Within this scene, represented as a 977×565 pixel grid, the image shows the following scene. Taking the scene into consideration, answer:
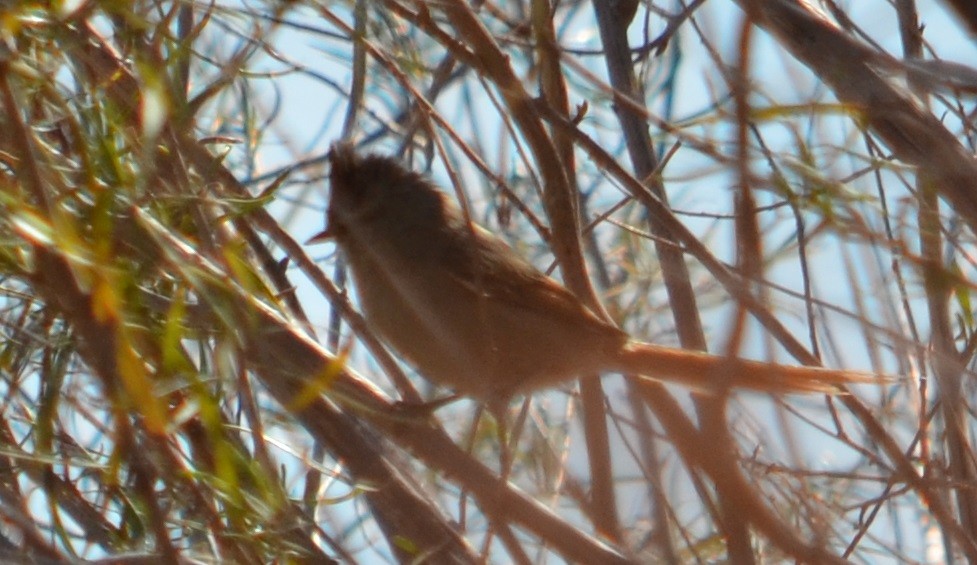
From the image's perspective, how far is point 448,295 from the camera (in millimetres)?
3998

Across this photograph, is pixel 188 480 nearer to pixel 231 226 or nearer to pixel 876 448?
pixel 231 226

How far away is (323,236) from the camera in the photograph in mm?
4074

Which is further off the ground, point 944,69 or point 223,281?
point 944,69

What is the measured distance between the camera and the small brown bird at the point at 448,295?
3703 millimetres

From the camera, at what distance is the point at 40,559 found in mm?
1596

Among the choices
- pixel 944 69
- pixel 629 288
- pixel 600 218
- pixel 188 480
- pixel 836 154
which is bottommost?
pixel 188 480

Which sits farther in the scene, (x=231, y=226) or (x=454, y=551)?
(x=231, y=226)

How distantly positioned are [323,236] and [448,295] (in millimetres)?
452

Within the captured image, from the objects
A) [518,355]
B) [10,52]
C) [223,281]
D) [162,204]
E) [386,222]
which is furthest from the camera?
[386,222]

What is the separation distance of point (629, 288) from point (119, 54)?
1974 mm

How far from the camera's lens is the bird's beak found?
13.3ft

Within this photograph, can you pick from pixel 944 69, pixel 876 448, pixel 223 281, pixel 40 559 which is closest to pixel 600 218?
pixel 876 448

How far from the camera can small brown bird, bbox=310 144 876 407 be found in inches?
146

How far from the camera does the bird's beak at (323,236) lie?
4051mm
